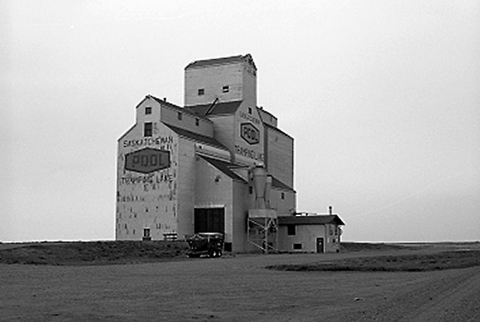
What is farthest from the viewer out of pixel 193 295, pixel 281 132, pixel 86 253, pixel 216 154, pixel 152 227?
pixel 281 132

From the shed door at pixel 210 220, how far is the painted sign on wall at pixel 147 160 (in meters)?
6.13

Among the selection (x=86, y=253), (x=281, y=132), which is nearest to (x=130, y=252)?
(x=86, y=253)

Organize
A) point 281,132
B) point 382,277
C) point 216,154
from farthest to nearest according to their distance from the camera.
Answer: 1. point 281,132
2. point 216,154
3. point 382,277

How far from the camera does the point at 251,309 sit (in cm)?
1533

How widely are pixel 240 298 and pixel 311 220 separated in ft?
177

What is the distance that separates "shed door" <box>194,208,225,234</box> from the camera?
64688mm

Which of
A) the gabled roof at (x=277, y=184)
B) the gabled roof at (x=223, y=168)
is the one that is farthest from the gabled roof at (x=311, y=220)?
the gabled roof at (x=223, y=168)

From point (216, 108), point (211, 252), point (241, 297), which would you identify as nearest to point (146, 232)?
point (211, 252)

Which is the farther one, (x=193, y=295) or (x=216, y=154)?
(x=216, y=154)

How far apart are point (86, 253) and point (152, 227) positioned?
16.8m

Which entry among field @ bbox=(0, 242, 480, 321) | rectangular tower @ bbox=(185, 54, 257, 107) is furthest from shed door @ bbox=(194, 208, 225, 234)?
field @ bbox=(0, 242, 480, 321)

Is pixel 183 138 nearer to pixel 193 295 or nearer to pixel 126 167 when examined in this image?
pixel 126 167

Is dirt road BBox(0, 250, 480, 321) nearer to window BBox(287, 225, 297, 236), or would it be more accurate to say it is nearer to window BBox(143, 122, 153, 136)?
window BBox(143, 122, 153, 136)

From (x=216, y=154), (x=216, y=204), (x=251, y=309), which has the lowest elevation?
(x=251, y=309)
